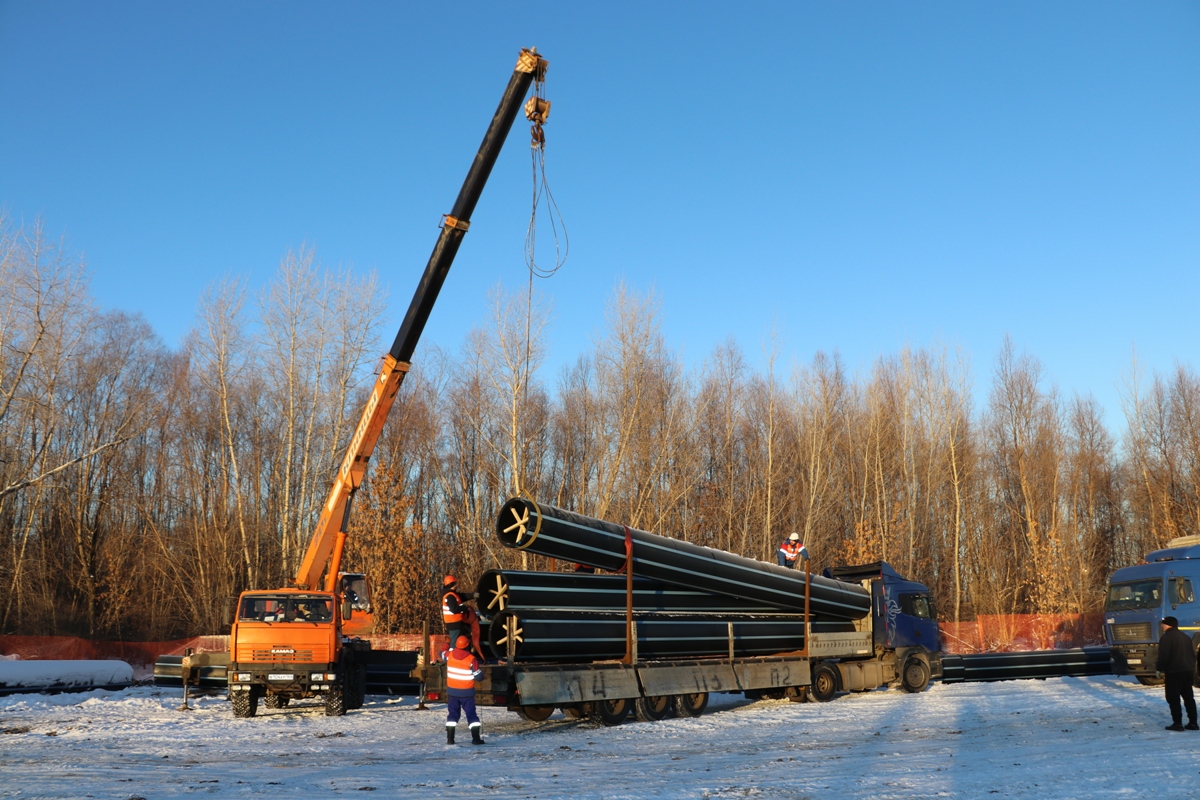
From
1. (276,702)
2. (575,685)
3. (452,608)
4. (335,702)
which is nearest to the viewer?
(452,608)

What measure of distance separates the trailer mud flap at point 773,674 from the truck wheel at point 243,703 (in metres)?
8.63

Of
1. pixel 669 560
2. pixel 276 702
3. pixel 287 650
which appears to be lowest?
pixel 276 702

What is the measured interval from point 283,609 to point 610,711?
21.1 ft

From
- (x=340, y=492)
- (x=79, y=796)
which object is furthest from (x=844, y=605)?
(x=79, y=796)

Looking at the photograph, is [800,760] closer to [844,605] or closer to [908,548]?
[844,605]

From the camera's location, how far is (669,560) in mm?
14969

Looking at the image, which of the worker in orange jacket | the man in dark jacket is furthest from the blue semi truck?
the man in dark jacket

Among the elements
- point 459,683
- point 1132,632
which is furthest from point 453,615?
point 1132,632

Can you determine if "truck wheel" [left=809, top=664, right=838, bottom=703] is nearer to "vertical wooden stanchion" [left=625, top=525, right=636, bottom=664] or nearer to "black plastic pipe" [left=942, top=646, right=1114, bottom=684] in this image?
"vertical wooden stanchion" [left=625, top=525, right=636, bottom=664]

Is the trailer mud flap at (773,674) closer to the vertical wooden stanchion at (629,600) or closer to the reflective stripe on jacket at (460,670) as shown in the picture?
the vertical wooden stanchion at (629,600)

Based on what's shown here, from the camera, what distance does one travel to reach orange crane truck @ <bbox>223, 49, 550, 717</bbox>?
49.1 feet

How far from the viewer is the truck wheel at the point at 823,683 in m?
17.6

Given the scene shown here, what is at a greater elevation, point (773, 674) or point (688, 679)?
point (688, 679)

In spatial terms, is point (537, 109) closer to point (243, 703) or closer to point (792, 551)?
point (792, 551)
